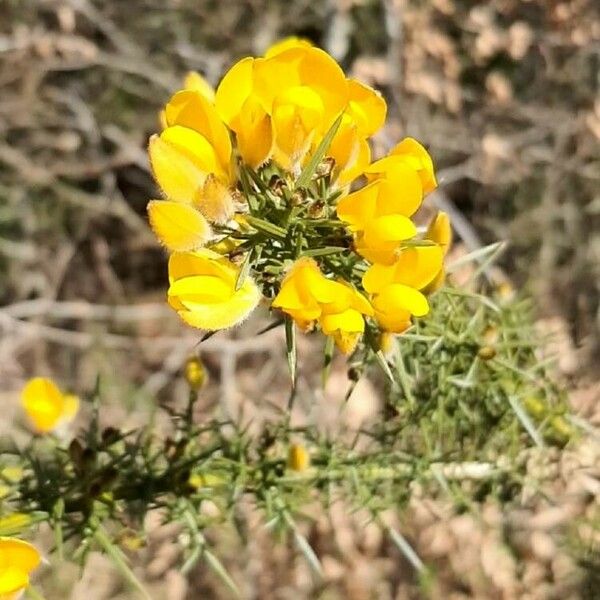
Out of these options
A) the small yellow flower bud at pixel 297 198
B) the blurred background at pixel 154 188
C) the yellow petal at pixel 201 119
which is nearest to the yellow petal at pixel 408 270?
the small yellow flower bud at pixel 297 198

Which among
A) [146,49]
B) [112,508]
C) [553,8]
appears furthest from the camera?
[146,49]

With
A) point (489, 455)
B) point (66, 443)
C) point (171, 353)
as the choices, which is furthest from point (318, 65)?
point (171, 353)

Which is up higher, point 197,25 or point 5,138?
point 197,25

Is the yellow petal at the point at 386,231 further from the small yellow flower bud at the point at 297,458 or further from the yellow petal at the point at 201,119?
the small yellow flower bud at the point at 297,458

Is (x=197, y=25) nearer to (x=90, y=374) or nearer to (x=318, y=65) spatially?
(x=90, y=374)

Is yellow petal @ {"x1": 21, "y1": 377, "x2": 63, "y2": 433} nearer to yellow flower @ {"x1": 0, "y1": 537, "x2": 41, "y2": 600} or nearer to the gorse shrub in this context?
the gorse shrub
